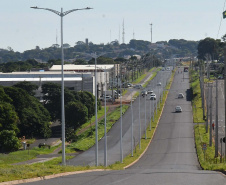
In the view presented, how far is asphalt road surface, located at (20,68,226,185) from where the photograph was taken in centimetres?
2595

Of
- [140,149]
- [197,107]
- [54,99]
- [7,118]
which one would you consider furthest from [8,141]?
[197,107]

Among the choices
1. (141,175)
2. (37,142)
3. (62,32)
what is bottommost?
(37,142)

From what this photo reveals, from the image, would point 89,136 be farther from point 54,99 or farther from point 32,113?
point 54,99

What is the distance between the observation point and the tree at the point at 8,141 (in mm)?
66562

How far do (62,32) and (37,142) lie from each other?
42.5 m

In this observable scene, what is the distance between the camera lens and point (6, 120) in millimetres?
70625

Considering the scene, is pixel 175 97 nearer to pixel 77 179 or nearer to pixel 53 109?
pixel 53 109

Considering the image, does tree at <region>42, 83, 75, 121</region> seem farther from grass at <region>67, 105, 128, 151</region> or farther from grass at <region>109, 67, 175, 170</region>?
grass at <region>109, 67, 175, 170</region>

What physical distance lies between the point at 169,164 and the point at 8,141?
21044mm

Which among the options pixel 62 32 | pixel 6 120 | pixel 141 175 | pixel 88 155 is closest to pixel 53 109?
pixel 6 120

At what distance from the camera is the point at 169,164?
54031 millimetres

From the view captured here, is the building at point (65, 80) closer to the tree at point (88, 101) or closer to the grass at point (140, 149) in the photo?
the tree at point (88, 101)

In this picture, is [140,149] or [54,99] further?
[54,99]

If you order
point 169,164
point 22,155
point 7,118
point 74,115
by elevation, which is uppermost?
point 7,118
